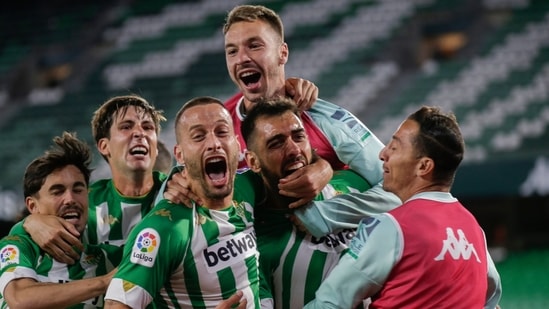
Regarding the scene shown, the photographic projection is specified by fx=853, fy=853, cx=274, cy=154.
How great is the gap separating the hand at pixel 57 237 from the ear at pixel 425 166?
1787 mm

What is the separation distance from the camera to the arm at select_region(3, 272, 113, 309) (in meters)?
3.97

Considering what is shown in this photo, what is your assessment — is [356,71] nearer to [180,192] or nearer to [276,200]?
[276,200]

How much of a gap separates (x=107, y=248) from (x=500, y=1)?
559 inches

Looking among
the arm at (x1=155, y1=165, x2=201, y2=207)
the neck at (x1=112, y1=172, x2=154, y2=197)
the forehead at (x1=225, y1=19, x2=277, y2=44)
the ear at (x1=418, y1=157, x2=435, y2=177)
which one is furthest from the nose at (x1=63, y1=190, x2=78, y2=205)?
the ear at (x1=418, y1=157, x2=435, y2=177)

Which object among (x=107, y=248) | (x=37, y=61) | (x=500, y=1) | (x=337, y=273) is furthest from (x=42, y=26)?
(x=337, y=273)

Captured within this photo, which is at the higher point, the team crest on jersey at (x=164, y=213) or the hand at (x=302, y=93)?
the hand at (x=302, y=93)

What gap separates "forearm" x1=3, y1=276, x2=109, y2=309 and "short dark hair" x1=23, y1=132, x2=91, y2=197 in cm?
67

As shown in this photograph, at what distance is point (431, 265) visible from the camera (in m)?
3.36

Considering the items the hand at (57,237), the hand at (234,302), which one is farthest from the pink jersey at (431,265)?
the hand at (57,237)

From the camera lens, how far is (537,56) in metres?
16.3

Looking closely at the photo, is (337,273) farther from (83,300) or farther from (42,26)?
(42,26)

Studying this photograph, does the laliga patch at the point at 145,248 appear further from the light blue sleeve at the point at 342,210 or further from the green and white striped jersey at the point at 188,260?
the light blue sleeve at the point at 342,210

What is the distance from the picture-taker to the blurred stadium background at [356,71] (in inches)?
589

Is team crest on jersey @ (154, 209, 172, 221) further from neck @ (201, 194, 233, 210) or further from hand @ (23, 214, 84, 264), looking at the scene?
hand @ (23, 214, 84, 264)
